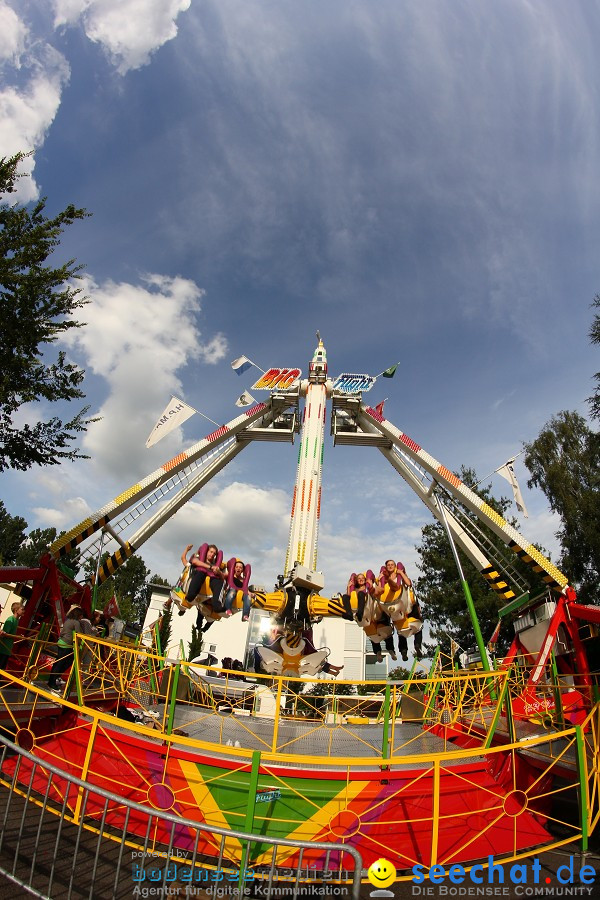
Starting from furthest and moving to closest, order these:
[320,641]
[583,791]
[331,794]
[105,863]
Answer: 1. [320,641]
2. [331,794]
3. [583,791]
4. [105,863]

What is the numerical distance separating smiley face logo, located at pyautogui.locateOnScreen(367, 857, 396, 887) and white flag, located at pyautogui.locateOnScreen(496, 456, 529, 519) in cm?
1518

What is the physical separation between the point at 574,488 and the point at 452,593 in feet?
32.7

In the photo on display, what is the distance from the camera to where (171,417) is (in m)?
17.5

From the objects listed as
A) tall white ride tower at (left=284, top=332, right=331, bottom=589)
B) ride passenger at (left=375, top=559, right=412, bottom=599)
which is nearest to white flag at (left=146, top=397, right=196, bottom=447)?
tall white ride tower at (left=284, top=332, right=331, bottom=589)

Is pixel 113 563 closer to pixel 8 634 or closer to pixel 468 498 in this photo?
pixel 8 634

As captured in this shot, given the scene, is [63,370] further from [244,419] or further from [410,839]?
[410,839]

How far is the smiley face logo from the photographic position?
3.87 m

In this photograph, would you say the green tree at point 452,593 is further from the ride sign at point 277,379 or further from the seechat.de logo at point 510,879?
the seechat.de logo at point 510,879

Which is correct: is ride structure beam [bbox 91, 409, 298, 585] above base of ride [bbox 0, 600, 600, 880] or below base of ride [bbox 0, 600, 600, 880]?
above

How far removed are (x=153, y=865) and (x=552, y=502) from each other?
26023mm

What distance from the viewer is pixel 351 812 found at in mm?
5426

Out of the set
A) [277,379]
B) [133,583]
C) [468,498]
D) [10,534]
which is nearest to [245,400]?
[277,379]

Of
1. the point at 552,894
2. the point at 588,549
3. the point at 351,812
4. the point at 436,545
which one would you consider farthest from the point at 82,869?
the point at 436,545

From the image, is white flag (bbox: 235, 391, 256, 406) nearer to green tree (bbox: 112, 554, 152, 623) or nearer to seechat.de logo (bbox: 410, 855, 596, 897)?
seechat.de logo (bbox: 410, 855, 596, 897)
